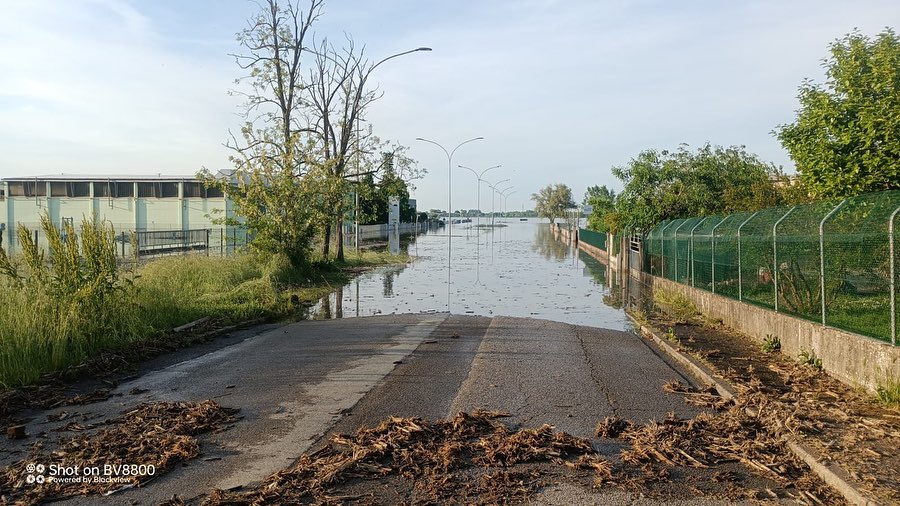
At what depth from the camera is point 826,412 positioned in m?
7.29

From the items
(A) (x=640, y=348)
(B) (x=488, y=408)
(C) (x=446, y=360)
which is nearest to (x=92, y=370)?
(C) (x=446, y=360)

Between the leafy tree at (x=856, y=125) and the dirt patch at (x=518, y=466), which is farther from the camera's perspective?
the leafy tree at (x=856, y=125)

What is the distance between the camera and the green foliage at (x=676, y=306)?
54.4 ft

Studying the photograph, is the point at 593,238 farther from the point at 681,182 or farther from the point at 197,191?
the point at 197,191

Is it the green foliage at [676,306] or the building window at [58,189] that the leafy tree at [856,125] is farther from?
the building window at [58,189]

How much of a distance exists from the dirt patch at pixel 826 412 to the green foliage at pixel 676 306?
15.5 feet

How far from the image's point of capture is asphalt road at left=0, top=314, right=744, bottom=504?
611 centimetres

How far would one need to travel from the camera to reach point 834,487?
5.34 m

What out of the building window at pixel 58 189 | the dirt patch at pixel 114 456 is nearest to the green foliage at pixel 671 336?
the dirt patch at pixel 114 456

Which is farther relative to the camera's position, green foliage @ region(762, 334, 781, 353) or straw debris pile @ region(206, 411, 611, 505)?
green foliage @ region(762, 334, 781, 353)

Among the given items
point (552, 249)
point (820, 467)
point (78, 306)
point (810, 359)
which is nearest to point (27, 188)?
point (552, 249)

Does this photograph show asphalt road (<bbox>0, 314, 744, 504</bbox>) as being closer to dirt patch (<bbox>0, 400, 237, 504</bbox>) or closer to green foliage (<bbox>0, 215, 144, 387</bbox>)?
dirt patch (<bbox>0, 400, 237, 504</bbox>)

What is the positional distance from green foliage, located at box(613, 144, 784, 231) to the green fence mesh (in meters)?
13.4

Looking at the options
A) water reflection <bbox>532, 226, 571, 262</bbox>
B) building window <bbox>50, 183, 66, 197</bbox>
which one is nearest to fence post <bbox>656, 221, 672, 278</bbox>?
water reflection <bbox>532, 226, 571, 262</bbox>
